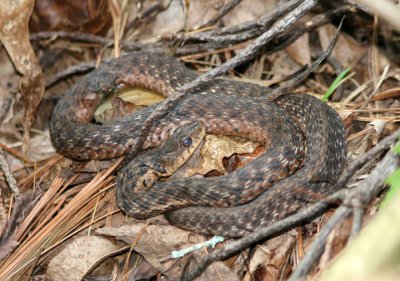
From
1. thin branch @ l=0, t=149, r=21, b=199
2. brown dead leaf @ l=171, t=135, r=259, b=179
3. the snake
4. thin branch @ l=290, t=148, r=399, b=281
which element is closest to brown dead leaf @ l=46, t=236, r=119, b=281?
the snake

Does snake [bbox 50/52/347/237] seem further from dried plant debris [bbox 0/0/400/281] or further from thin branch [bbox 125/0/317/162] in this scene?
thin branch [bbox 125/0/317/162]

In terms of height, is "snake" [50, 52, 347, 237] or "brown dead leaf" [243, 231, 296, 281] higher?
"snake" [50, 52, 347, 237]

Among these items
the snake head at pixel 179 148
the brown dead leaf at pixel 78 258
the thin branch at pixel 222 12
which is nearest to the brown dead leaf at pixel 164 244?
the brown dead leaf at pixel 78 258

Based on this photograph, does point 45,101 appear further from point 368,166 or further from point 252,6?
point 368,166

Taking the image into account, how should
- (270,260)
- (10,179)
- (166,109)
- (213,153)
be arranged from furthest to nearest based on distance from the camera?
(10,179), (213,153), (166,109), (270,260)

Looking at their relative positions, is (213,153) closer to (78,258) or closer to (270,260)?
(270,260)

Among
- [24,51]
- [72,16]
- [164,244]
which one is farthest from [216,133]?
[72,16]
